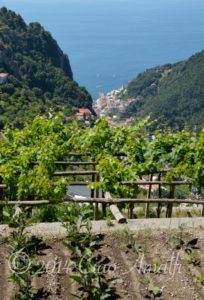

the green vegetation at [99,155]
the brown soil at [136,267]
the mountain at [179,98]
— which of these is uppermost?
the mountain at [179,98]

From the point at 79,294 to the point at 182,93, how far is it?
334ft

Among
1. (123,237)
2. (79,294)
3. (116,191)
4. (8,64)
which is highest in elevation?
(8,64)

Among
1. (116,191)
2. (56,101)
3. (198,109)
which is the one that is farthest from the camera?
(198,109)

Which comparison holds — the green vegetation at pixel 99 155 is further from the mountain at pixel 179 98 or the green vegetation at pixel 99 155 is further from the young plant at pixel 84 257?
the mountain at pixel 179 98

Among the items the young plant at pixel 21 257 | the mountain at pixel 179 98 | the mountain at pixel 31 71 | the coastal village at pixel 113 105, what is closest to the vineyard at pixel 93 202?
the young plant at pixel 21 257

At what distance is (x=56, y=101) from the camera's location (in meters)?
80.1

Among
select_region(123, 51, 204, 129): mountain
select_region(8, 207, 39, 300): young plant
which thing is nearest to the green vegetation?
select_region(8, 207, 39, 300): young plant

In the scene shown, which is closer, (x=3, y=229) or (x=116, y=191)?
(x=3, y=229)

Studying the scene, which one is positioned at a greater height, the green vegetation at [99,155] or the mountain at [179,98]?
the mountain at [179,98]

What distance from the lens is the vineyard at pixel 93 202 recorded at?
5.36 meters

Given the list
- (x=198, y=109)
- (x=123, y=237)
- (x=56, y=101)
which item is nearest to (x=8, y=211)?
(x=123, y=237)

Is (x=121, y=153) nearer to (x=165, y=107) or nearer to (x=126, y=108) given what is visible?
(x=165, y=107)

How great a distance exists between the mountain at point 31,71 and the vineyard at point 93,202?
174ft

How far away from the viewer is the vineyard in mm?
5355
